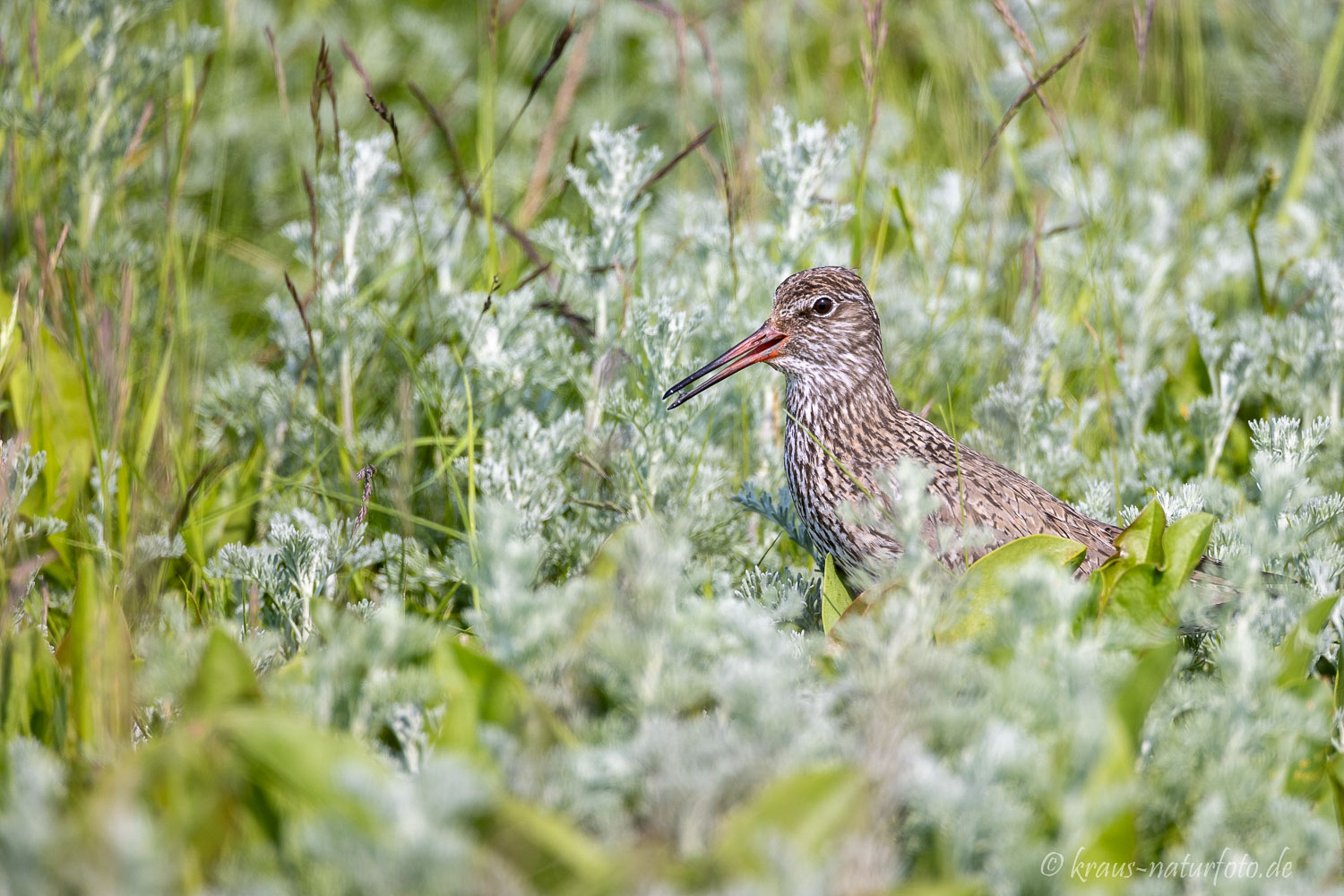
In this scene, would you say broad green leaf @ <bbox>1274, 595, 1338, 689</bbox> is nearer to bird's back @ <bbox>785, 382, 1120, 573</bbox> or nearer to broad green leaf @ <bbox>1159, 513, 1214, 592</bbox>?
broad green leaf @ <bbox>1159, 513, 1214, 592</bbox>

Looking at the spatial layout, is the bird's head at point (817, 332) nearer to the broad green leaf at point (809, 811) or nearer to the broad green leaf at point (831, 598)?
the broad green leaf at point (831, 598)

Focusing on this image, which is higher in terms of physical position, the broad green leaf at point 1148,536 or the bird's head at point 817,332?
the bird's head at point 817,332

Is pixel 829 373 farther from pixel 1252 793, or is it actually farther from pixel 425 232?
pixel 1252 793

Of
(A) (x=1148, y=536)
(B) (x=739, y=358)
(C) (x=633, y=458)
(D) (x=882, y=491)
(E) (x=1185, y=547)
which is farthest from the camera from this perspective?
(B) (x=739, y=358)

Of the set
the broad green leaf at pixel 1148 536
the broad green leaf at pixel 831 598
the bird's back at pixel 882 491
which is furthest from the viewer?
the bird's back at pixel 882 491

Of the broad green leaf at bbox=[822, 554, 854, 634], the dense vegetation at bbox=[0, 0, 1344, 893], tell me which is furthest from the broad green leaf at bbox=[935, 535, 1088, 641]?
the broad green leaf at bbox=[822, 554, 854, 634]

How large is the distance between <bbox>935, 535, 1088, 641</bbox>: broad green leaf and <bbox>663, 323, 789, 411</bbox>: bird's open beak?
120 centimetres

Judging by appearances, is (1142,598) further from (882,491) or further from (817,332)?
(817,332)

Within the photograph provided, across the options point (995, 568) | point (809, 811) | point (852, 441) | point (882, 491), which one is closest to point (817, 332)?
point (852, 441)

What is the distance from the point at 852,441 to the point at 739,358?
18.8 inches

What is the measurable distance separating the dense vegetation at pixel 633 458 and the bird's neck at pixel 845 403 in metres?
0.32

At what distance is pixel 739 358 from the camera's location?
413cm

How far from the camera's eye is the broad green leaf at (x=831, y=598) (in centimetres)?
330

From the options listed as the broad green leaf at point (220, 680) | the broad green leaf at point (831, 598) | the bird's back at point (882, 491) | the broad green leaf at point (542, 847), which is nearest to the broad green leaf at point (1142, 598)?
→ the bird's back at point (882, 491)
